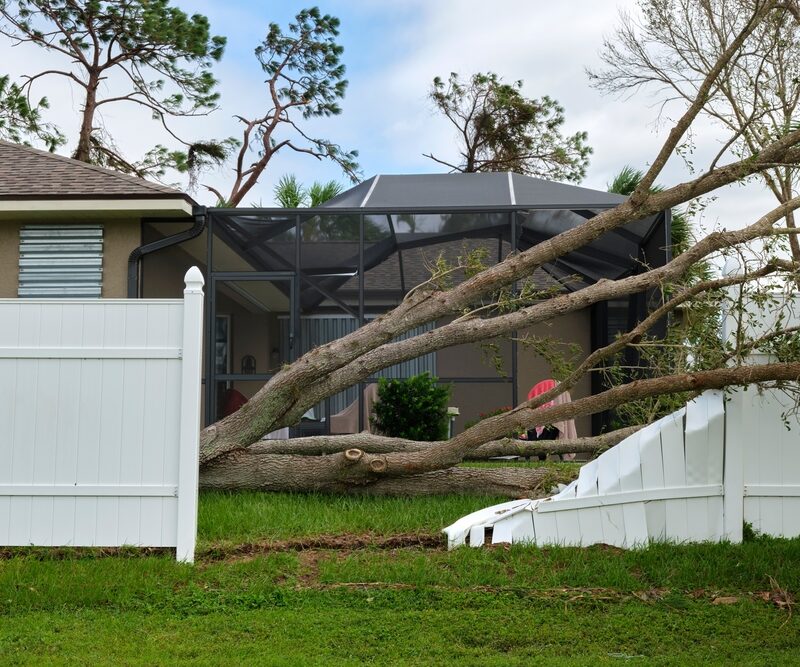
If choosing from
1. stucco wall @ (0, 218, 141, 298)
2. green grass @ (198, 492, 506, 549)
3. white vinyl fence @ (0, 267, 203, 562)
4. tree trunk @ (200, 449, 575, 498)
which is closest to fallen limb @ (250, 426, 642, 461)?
tree trunk @ (200, 449, 575, 498)

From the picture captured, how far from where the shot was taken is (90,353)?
5.86 meters

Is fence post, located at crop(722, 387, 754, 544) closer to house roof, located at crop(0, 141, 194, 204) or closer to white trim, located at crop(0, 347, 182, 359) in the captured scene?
white trim, located at crop(0, 347, 182, 359)

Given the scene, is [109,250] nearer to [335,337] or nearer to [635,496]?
[335,337]

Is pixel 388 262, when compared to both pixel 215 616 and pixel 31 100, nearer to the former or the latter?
pixel 215 616

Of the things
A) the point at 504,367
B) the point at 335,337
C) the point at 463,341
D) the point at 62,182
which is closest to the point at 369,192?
the point at 335,337

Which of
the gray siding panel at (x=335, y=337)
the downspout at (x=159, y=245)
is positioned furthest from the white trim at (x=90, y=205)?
the gray siding panel at (x=335, y=337)

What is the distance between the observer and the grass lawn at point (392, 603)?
439 cm

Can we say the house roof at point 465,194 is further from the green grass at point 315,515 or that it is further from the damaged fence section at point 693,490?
the damaged fence section at point 693,490

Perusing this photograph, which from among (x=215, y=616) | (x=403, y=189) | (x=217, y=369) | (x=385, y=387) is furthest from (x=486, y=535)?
(x=403, y=189)

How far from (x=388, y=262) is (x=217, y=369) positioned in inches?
107

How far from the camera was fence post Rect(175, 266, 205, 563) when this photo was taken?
5.68 m

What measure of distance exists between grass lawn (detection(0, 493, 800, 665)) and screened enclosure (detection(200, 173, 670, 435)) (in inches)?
230

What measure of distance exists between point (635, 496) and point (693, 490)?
371mm

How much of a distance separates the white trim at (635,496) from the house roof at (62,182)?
23.9 feet
